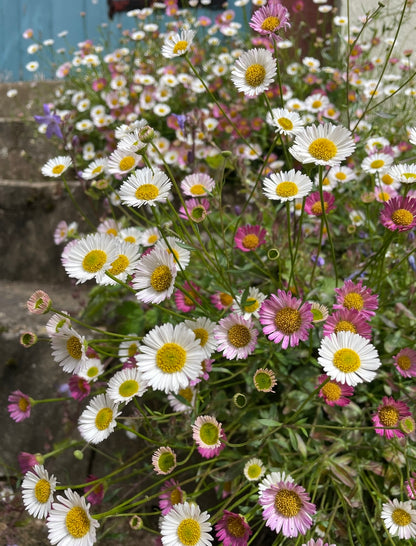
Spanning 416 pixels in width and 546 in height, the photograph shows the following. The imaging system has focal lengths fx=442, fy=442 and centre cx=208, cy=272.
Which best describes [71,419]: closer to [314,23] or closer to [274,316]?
[274,316]

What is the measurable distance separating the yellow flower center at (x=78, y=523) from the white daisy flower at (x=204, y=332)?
0.39m

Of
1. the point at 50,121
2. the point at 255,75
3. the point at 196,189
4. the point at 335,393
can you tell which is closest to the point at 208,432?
the point at 335,393

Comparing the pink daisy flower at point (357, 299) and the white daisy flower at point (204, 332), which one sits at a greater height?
the pink daisy flower at point (357, 299)

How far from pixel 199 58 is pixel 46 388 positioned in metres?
1.80

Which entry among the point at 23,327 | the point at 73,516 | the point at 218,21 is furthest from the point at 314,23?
the point at 73,516

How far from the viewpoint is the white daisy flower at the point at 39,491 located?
34.7 inches

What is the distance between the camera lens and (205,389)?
3.51ft

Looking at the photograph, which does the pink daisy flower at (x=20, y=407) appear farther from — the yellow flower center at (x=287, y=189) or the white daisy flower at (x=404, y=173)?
the white daisy flower at (x=404, y=173)

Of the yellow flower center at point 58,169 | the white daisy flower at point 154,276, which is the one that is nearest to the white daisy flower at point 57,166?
the yellow flower center at point 58,169

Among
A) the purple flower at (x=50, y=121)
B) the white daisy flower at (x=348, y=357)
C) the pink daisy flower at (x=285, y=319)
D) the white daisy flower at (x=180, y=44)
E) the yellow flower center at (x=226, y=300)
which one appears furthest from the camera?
the purple flower at (x=50, y=121)

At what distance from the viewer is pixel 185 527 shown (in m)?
0.83

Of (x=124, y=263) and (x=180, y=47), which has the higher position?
(x=180, y=47)

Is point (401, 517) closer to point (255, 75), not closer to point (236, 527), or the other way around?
point (236, 527)

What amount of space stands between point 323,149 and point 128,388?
61 cm
